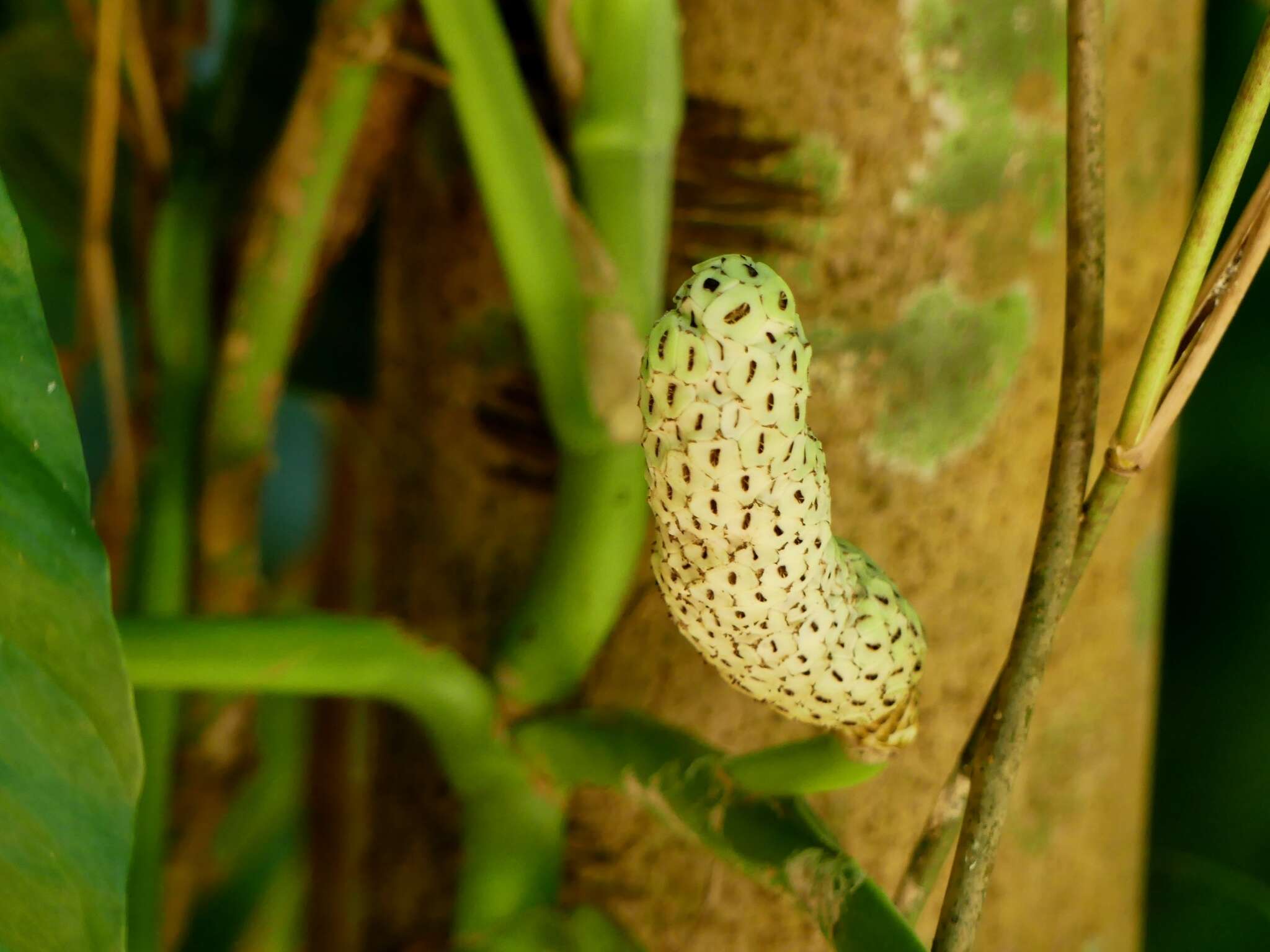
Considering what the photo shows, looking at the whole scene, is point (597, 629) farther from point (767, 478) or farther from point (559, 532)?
point (767, 478)

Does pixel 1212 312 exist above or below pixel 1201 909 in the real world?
above

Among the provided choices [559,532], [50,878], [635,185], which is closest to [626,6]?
[635,185]

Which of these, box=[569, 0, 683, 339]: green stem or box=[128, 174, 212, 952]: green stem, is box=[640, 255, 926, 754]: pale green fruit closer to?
box=[569, 0, 683, 339]: green stem

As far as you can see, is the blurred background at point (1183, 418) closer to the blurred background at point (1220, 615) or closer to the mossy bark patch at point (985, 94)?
the blurred background at point (1220, 615)

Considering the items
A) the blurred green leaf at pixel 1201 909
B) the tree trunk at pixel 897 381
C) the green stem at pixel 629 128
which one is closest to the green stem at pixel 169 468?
the tree trunk at pixel 897 381

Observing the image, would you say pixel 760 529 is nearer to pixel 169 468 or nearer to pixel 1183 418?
pixel 169 468

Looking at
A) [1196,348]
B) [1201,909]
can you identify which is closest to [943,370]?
[1196,348]
